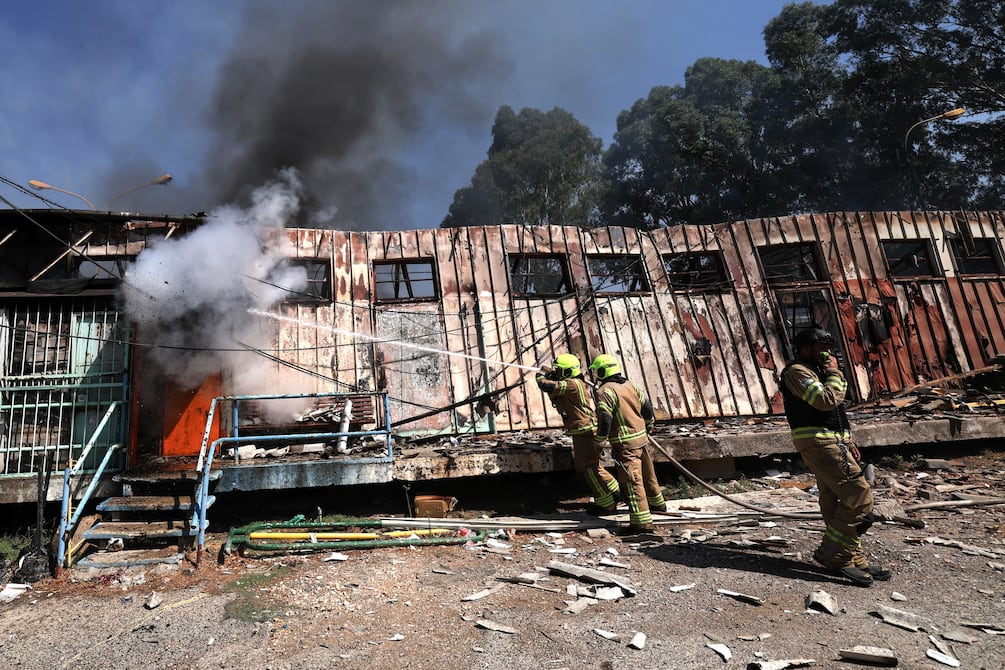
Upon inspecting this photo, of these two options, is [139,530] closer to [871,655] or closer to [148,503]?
[148,503]

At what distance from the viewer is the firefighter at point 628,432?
19.1ft

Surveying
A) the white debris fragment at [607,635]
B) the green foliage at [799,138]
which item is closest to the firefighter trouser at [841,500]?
the white debris fragment at [607,635]

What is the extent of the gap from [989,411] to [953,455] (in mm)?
1207

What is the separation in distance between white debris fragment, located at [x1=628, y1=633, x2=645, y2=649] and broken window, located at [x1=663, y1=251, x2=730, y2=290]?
805 centimetres

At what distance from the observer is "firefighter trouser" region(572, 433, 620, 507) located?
6461 millimetres

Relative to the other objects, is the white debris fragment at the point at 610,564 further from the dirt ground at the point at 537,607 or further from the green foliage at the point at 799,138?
the green foliage at the point at 799,138

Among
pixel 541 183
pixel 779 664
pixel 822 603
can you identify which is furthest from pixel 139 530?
pixel 541 183

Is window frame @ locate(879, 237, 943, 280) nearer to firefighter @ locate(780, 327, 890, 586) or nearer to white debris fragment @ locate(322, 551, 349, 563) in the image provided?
firefighter @ locate(780, 327, 890, 586)

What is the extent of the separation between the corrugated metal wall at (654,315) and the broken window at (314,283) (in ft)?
0.54

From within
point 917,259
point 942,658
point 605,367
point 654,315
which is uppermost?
point 917,259

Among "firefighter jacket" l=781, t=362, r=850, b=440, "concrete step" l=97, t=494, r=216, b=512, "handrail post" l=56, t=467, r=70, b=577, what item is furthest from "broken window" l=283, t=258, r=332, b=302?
"firefighter jacket" l=781, t=362, r=850, b=440

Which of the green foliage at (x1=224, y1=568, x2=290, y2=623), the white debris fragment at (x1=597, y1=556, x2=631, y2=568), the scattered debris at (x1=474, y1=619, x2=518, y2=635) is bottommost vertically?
the scattered debris at (x1=474, y1=619, x2=518, y2=635)

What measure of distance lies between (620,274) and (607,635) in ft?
25.9

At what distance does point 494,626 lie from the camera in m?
3.75
